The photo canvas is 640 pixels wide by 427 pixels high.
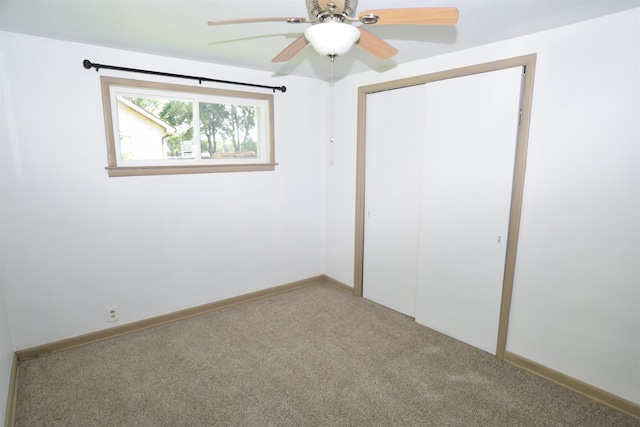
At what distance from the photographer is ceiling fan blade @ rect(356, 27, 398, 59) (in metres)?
1.61

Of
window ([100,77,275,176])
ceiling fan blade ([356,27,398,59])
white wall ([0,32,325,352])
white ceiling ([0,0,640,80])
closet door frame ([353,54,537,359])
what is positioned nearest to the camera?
ceiling fan blade ([356,27,398,59])

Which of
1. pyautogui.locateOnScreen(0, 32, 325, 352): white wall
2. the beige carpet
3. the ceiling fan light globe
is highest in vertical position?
the ceiling fan light globe

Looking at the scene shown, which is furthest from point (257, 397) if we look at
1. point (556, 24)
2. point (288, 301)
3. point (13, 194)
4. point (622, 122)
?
point (556, 24)

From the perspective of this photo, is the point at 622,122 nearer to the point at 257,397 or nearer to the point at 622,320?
the point at 622,320

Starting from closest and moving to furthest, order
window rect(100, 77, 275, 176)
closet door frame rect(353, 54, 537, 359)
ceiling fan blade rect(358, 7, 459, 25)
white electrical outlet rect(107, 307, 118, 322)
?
ceiling fan blade rect(358, 7, 459, 25), closet door frame rect(353, 54, 537, 359), window rect(100, 77, 275, 176), white electrical outlet rect(107, 307, 118, 322)

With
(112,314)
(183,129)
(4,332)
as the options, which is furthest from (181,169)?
(4,332)

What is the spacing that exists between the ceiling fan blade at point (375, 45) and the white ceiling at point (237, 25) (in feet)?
0.77

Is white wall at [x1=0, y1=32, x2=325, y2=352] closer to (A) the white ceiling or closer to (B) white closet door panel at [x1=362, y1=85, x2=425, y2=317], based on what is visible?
(A) the white ceiling

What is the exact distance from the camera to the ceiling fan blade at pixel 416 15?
129 cm

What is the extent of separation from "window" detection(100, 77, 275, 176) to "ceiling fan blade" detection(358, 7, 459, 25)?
206 cm

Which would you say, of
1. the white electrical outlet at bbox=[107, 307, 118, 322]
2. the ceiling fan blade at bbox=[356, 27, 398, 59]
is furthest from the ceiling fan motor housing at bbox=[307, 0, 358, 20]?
the white electrical outlet at bbox=[107, 307, 118, 322]

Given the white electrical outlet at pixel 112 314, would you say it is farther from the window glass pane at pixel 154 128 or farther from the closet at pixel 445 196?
the closet at pixel 445 196

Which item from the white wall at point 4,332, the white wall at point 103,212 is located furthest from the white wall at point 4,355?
the white wall at point 103,212

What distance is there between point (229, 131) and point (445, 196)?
2067 mm
